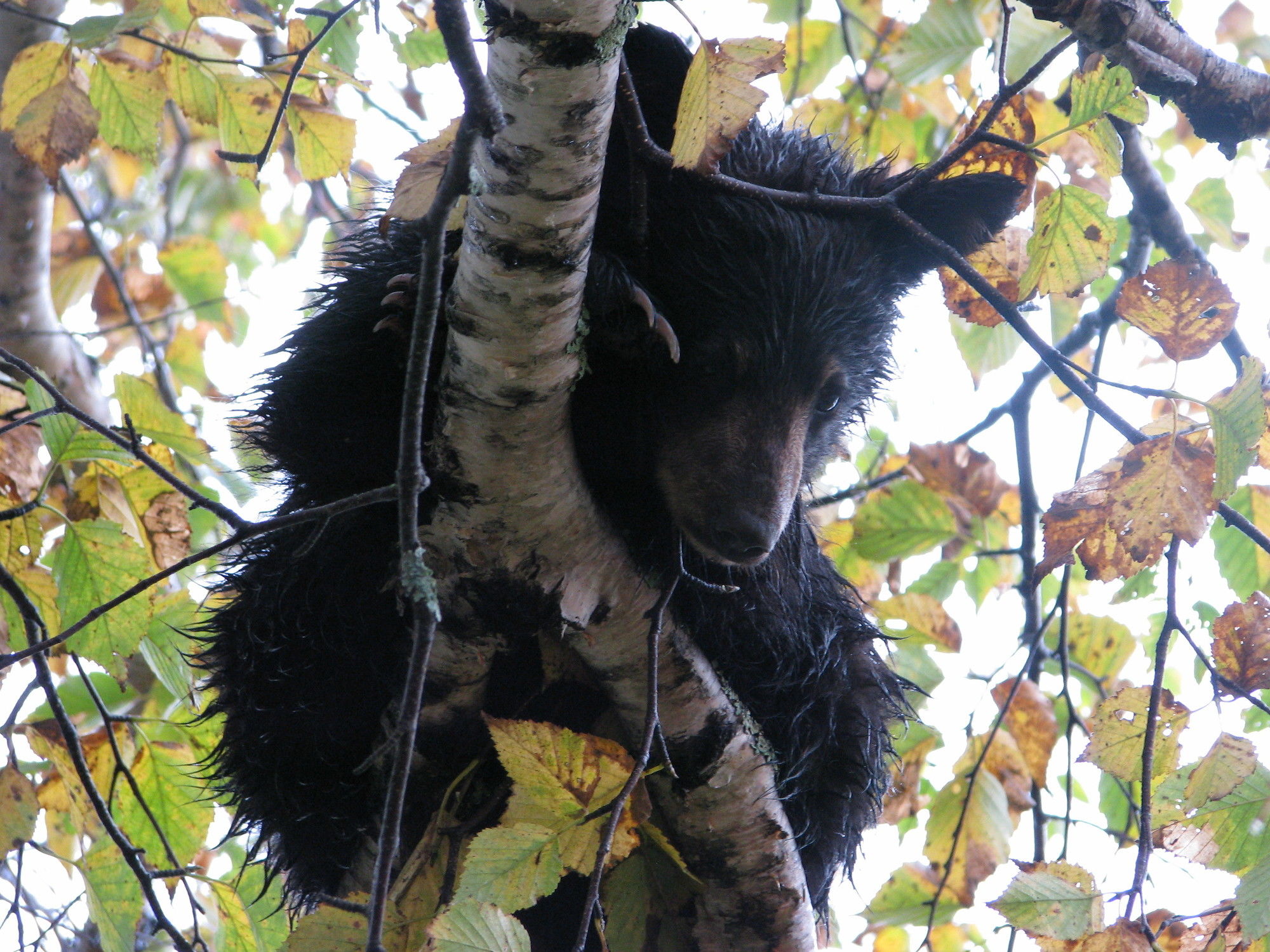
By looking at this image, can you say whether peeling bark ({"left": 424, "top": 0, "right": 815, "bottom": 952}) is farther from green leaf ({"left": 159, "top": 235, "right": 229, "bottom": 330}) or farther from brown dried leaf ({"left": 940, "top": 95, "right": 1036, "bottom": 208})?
green leaf ({"left": 159, "top": 235, "right": 229, "bottom": 330})

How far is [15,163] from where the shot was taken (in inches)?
129

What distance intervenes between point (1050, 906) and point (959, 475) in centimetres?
188

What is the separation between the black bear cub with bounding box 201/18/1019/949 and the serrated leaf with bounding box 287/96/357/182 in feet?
0.66

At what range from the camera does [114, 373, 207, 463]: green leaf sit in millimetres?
2123

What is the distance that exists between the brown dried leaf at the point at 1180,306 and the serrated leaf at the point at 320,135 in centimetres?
170

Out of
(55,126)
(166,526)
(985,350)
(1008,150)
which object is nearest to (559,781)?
(166,526)

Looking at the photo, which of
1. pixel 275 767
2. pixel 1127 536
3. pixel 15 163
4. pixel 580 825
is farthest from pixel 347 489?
pixel 15 163

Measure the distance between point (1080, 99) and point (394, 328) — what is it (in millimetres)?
1111

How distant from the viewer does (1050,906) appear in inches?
63.4

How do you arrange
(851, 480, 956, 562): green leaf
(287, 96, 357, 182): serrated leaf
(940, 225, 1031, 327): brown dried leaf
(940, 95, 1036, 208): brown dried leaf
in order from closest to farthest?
(940, 95, 1036, 208): brown dried leaf → (940, 225, 1031, 327): brown dried leaf → (287, 96, 357, 182): serrated leaf → (851, 480, 956, 562): green leaf

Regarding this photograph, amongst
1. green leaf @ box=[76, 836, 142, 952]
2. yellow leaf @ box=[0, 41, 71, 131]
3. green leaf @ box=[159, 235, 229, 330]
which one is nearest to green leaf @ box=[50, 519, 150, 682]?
green leaf @ box=[76, 836, 142, 952]

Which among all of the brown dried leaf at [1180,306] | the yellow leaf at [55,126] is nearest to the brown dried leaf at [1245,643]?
the brown dried leaf at [1180,306]

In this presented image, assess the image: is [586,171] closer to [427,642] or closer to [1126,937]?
[427,642]

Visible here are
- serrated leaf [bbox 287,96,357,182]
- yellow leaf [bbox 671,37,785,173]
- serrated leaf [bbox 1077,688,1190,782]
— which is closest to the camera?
yellow leaf [bbox 671,37,785,173]
